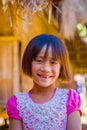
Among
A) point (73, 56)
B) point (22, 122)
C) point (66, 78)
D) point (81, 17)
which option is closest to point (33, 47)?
point (66, 78)

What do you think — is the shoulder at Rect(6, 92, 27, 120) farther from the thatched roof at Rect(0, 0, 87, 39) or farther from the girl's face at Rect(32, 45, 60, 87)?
the thatched roof at Rect(0, 0, 87, 39)

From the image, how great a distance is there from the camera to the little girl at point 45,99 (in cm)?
154

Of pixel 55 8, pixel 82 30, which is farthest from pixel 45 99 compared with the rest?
pixel 82 30

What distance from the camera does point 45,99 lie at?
1.59 meters

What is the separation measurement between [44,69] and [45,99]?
148 millimetres

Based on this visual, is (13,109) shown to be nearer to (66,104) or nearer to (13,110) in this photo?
(13,110)

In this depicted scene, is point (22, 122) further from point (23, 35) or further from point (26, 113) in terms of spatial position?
point (23, 35)

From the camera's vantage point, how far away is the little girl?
1537 mm

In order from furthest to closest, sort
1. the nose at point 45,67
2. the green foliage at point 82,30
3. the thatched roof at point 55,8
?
the green foliage at point 82,30, the thatched roof at point 55,8, the nose at point 45,67

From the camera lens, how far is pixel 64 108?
1550 mm

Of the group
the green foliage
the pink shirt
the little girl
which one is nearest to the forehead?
the little girl

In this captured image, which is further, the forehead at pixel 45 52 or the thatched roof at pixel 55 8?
the thatched roof at pixel 55 8

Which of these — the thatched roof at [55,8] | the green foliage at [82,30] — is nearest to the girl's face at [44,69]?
the thatched roof at [55,8]

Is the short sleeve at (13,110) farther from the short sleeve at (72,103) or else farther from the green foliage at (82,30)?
the green foliage at (82,30)
